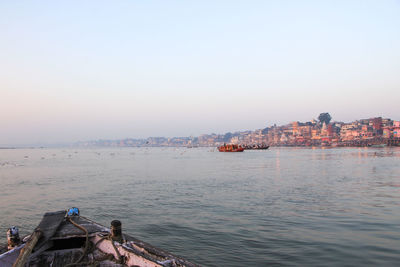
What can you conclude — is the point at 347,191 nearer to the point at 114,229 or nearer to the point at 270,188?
the point at 270,188

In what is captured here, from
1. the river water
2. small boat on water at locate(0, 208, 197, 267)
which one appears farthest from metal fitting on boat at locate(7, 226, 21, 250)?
the river water

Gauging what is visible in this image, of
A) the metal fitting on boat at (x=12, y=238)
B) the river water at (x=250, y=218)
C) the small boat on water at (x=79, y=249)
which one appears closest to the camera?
the small boat on water at (x=79, y=249)

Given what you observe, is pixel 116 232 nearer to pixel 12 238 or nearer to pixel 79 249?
pixel 79 249

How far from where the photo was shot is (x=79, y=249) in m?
7.14

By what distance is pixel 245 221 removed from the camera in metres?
13.8

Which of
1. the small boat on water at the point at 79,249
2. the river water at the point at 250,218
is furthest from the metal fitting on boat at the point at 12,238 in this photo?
the river water at the point at 250,218

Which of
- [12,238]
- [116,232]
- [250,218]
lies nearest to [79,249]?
[116,232]

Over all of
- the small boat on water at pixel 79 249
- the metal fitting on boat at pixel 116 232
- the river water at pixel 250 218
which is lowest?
the river water at pixel 250 218

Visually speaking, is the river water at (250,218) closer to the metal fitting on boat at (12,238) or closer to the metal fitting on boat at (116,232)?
the metal fitting on boat at (116,232)

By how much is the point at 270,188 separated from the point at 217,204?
805 cm

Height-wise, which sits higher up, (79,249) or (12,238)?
(12,238)

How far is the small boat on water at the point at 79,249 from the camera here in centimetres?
579

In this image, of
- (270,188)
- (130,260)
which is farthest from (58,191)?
(130,260)

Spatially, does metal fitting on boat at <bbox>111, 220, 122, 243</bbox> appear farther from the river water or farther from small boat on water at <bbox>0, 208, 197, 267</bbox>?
the river water
